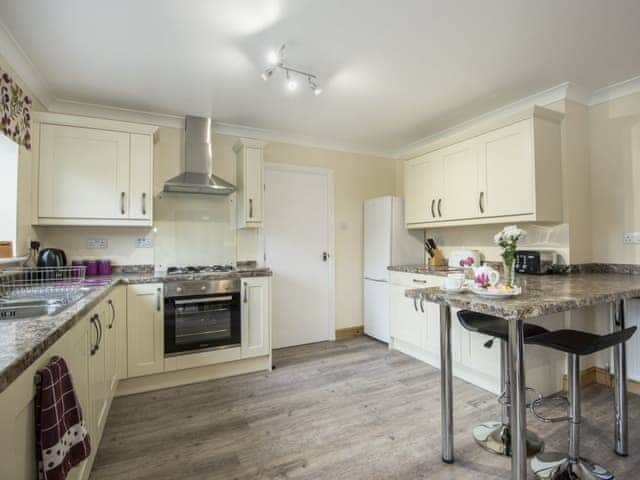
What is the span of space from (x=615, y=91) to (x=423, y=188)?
1676 millimetres

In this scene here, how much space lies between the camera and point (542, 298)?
5.11ft

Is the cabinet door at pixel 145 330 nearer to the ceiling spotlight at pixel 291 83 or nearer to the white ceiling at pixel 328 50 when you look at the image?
the white ceiling at pixel 328 50

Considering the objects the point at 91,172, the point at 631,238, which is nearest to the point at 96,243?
the point at 91,172

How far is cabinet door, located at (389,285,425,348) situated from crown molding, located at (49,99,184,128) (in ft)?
9.27

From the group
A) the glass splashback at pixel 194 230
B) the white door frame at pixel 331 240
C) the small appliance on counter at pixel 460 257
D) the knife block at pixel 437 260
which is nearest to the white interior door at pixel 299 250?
the white door frame at pixel 331 240

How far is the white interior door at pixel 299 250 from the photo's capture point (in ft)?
12.0

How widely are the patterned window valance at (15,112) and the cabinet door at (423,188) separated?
11.2ft

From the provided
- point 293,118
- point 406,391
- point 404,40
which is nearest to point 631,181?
point 404,40

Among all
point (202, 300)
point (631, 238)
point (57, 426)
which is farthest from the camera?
point (202, 300)

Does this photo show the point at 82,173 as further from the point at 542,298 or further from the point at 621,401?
the point at 621,401

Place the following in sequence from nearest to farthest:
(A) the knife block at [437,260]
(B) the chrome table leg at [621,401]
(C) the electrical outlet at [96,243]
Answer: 1. (B) the chrome table leg at [621,401]
2. (C) the electrical outlet at [96,243]
3. (A) the knife block at [437,260]

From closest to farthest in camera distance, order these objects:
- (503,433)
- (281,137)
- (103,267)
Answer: (503,433) → (103,267) → (281,137)

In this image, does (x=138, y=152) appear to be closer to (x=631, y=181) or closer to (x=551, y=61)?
(x=551, y=61)

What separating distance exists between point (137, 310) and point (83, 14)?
1988 millimetres
